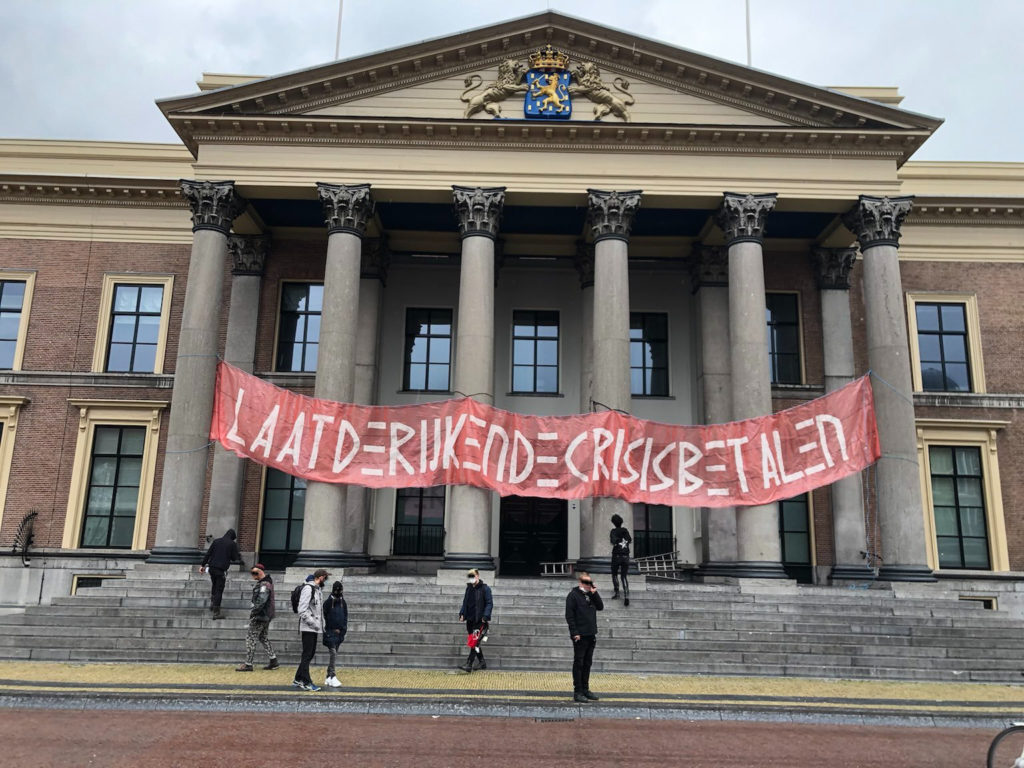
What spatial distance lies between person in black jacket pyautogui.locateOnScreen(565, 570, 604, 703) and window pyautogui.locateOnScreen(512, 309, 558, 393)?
14.5m

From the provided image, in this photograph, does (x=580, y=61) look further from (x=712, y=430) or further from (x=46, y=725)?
(x=46, y=725)

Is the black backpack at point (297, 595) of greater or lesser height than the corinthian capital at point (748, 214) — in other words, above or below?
below

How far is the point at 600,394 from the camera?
2017cm

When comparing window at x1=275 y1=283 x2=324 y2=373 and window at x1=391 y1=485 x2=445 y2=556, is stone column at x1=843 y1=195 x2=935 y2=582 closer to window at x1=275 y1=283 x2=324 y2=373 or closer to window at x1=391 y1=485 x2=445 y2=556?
window at x1=391 y1=485 x2=445 y2=556

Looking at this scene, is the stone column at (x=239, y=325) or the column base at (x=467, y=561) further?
the stone column at (x=239, y=325)

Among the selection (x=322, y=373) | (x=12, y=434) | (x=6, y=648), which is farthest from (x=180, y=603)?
(x=12, y=434)

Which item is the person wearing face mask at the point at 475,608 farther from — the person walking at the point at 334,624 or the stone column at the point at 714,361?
the stone column at the point at 714,361

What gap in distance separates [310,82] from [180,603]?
527 inches

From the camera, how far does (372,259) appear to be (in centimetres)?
2577

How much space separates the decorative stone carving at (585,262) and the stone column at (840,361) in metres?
7.06

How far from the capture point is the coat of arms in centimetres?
2203

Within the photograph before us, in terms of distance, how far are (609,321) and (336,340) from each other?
22.4 feet

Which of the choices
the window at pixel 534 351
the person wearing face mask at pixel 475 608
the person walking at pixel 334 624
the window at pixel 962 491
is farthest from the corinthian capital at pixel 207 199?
the window at pixel 962 491

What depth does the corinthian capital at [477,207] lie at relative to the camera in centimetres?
2152
